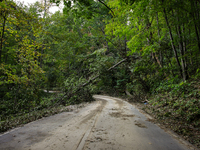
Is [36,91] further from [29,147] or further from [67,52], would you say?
[67,52]

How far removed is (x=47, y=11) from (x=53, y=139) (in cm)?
1414

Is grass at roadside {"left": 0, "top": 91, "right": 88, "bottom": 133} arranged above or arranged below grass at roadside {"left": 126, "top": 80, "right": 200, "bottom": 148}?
below

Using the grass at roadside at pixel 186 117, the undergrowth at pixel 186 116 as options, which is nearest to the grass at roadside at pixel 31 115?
the grass at roadside at pixel 186 117

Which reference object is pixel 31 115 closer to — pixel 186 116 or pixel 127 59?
pixel 186 116

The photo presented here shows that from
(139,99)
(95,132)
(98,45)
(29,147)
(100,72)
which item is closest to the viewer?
(29,147)

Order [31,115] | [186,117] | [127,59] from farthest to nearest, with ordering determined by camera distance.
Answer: [127,59], [31,115], [186,117]

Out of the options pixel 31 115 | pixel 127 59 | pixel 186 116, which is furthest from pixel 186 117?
pixel 127 59

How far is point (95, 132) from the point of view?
383 cm

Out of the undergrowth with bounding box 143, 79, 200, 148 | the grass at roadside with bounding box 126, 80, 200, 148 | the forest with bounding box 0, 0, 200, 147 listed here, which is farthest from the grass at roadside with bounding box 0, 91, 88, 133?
the undergrowth with bounding box 143, 79, 200, 148

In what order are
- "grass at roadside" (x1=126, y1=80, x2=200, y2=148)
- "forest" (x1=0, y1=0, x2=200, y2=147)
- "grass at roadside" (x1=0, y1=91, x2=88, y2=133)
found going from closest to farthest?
"grass at roadside" (x1=126, y1=80, x2=200, y2=148)
"grass at roadside" (x1=0, y1=91, x2=88, y2=133)
"forest" (x1=0, y1=0, x2=200, y2=147)

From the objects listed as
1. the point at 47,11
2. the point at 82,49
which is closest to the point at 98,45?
the point at 82,49

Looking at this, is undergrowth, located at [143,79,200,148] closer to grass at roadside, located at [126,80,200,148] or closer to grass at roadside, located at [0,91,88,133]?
grass at roadside, located at [126,80,200,148]

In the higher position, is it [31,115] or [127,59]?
[127,59]

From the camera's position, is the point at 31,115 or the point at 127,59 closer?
the point at 31,115
